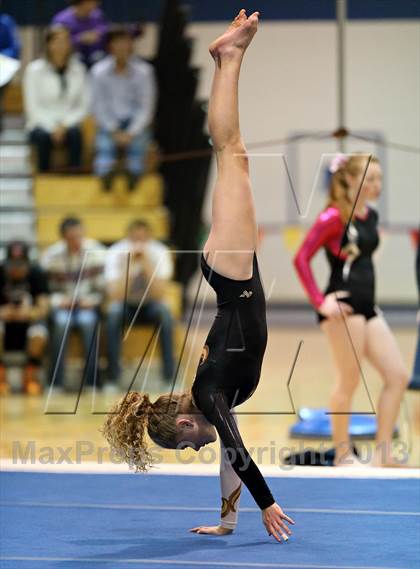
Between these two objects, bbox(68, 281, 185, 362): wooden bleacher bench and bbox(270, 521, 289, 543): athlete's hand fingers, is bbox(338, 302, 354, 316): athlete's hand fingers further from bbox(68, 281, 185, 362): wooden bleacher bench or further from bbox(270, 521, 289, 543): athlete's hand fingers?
bbox(68, 281, 185, 362): wooden bleacher bench

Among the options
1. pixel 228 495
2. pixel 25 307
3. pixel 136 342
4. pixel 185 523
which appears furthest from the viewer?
pixel 136 342

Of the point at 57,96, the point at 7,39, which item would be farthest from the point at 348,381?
the point at 57,96

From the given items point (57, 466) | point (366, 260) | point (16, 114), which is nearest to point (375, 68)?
point (16, 114)

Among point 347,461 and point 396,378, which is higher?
point 396,378

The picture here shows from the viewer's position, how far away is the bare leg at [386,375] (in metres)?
5.41

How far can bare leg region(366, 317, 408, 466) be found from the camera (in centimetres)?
541

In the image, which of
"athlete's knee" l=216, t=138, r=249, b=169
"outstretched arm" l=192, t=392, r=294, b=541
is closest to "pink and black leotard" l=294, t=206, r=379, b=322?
"athlete's knee" l=216, t=138, r=249, b=169

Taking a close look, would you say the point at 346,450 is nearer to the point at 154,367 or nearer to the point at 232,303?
the point at 232,303

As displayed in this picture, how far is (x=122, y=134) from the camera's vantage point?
8633 millimetres

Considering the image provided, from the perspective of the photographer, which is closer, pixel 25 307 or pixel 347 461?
pixel 347 461

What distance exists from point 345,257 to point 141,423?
204 cm

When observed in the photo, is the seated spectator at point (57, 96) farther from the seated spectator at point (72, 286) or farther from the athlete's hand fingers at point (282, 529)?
the athlete's hand fingers at point (282, 529)

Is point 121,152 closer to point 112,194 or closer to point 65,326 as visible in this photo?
point 112,194

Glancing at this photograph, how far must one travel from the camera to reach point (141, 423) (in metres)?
3.70
